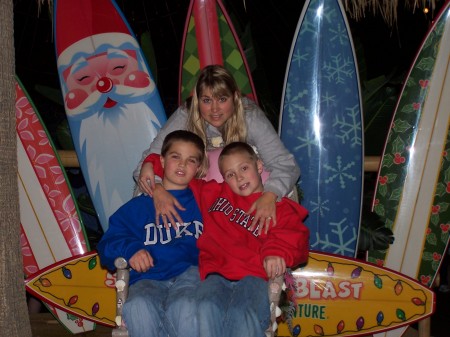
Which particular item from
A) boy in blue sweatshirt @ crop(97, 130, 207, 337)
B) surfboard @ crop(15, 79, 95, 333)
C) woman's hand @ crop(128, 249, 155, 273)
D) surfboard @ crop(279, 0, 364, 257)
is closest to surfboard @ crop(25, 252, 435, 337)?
surfboard @ crop(279, 0, 364, 257)

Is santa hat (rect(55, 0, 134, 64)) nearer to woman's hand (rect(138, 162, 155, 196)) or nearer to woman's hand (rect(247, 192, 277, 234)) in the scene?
woman's hand (rect(138, 162, 155, 196))

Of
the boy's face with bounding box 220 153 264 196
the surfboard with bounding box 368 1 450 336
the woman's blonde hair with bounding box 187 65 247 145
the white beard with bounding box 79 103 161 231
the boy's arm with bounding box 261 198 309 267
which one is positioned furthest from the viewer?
the white beard with bounding box 79 103 161 231

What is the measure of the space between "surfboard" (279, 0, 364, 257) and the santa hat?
1086 millimetres

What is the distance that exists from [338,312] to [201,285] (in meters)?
1.30

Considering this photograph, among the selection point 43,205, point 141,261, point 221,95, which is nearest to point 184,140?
point 221,95

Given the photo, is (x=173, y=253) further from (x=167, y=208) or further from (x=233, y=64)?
(x=233, y=64)

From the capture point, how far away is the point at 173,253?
268cm

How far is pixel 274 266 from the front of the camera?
8.07 ft

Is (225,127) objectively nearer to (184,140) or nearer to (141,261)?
(184,140)

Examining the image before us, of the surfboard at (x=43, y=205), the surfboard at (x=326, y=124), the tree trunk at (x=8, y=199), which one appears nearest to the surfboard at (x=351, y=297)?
the surfboard at (x=326, y=124)

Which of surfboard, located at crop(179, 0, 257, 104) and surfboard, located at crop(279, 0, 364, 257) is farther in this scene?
surfboard, located at crop(179, 0, 257, 104)

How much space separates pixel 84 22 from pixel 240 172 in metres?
1.80

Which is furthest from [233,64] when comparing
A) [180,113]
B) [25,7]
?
[25,7]

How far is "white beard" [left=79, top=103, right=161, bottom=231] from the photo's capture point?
156 inches
